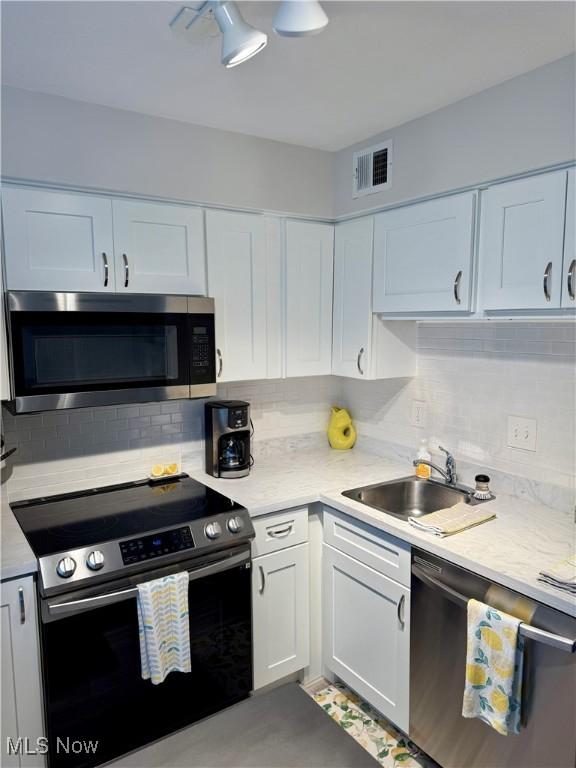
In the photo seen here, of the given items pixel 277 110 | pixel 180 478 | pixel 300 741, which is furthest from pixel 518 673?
pixel 277 110

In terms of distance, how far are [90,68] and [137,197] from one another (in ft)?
1.63

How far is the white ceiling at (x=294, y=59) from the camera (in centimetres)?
138

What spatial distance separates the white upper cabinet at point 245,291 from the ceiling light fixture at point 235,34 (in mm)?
1024

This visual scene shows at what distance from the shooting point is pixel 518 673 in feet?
5.02

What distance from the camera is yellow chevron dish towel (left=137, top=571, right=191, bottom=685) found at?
70.4 inches

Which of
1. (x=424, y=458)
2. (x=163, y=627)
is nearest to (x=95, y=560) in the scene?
(x=163, y=627)

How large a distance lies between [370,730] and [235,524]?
1020 millimetres

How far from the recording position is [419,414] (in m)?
2.60

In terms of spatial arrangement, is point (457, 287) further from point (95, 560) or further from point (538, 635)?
point (95, 560)

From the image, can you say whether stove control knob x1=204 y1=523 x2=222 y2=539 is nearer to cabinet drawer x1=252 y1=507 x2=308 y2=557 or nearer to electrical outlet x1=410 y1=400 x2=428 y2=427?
cabinet drawer x1=252 y1=507 x2=308 y2=557

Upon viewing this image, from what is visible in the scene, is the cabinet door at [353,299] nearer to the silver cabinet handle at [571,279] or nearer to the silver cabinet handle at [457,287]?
the silver cabinet handle at [457,287]

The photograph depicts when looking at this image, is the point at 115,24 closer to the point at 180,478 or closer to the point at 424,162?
the point at 424,162

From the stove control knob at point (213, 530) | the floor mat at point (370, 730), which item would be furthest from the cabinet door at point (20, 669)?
the floor mat at point (370, 730)

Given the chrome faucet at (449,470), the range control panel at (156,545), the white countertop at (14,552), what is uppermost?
the chrome faucet at (449,470)
